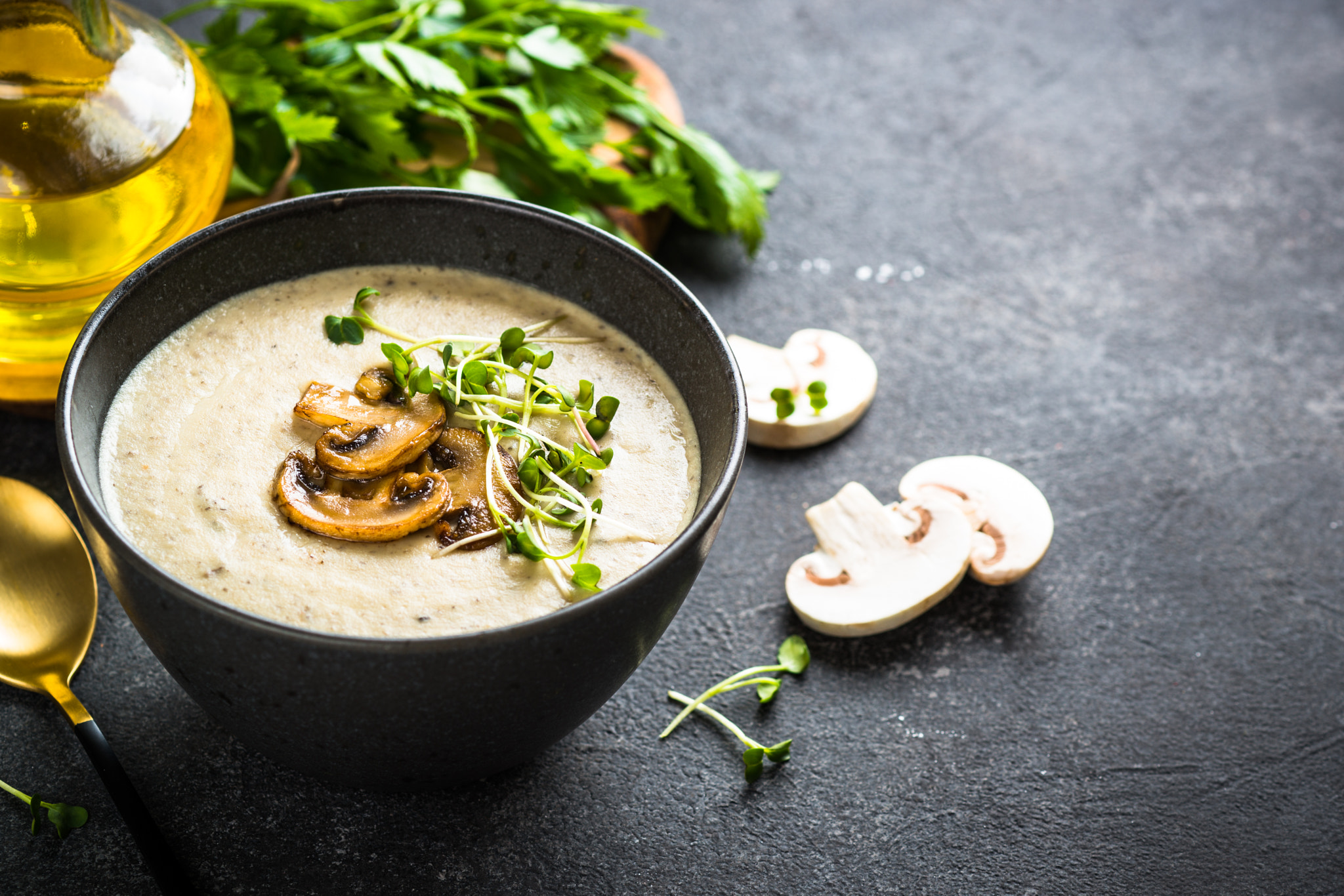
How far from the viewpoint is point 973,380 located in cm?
244

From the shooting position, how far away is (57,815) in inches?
61.0

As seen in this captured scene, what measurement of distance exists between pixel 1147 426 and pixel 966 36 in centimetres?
161

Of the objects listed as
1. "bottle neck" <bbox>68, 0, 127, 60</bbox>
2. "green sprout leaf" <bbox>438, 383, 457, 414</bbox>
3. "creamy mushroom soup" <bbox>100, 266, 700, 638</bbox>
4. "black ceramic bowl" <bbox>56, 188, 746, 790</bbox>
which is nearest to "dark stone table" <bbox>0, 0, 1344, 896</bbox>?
"black ceramic bowl" <bbox>56, 188, 746, 790</bbox>

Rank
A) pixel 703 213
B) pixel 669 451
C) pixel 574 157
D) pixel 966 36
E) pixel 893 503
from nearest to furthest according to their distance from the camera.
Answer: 1. pixel 669 451
2. pixel 893 503
3. pixel 574 157
4. pixel 703 213
5. pixel 966 36

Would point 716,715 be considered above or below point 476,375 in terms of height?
below

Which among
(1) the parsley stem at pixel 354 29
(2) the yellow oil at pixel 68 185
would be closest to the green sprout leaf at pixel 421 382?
(2) the yellow oil at pixel 68 185

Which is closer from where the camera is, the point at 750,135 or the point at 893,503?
the point at 893,503

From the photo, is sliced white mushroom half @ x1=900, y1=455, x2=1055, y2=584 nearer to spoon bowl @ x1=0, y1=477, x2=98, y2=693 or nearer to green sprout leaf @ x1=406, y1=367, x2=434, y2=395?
green sprout leaf @ x1=406, y1=367, x2=434, y2=395

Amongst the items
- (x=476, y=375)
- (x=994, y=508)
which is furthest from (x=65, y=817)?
(x=994, y=508)

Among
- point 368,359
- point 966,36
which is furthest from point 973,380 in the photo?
point 966,36

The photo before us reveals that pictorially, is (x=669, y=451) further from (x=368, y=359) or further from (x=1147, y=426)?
(x=1147, y=426)

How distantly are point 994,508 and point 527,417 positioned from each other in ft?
3.02

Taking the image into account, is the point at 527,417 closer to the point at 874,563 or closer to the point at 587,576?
the point at 587,576

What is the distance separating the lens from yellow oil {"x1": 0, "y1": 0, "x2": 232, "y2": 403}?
183cm
